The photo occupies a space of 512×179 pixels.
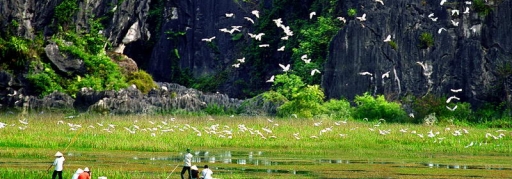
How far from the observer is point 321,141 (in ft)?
172

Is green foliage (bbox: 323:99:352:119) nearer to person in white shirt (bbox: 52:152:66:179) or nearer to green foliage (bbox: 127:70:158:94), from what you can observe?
green foliage (bbox: 127:70:158:94)

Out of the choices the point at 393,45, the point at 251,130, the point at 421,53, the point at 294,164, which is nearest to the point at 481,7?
the point at 421,53

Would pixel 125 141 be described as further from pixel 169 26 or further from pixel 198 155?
pixel 169 26

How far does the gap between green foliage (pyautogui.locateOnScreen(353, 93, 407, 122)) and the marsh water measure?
2455cm

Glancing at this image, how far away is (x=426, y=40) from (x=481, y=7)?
4642mm

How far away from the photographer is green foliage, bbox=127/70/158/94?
87938mm

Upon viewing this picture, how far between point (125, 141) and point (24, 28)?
40214mm

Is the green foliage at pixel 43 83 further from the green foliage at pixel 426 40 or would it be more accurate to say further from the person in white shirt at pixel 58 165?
the person in white shirt at pixel 58 165

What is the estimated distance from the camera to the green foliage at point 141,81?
8794 cm

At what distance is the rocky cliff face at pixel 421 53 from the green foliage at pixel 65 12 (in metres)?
23.2

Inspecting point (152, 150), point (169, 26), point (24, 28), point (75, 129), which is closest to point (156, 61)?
point (169, 26)

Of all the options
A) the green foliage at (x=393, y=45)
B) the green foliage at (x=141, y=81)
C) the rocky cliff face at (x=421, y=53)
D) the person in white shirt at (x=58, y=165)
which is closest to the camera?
the person in white shirt at (x=58, y=165)

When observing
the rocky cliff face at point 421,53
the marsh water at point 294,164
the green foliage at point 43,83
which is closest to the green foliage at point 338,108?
the rocky cliff face at point 421,53

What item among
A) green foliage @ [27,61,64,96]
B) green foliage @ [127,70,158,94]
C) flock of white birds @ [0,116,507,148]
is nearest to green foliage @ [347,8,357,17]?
green foliage @ [127,70,158,94]
